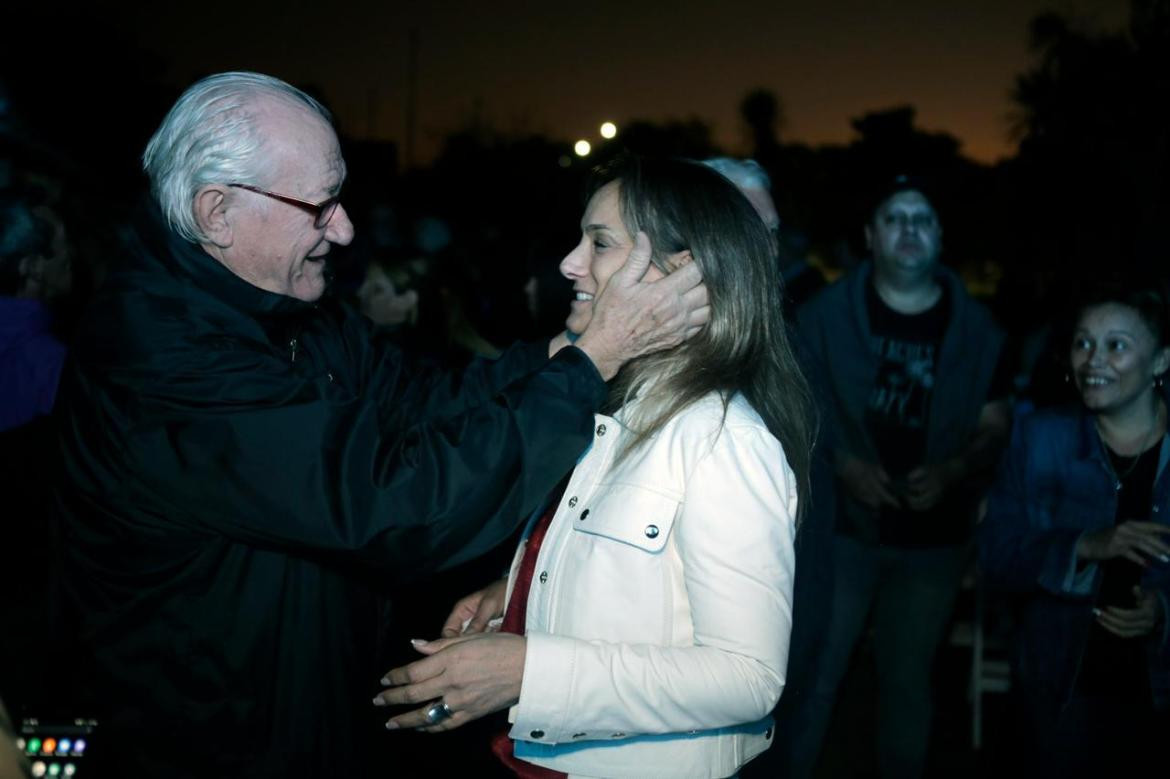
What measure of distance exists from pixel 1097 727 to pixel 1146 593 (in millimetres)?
483

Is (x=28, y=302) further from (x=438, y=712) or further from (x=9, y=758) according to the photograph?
(x=9, y=758)

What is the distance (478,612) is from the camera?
2.65 metres

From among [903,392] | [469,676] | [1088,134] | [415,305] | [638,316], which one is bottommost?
[469,676]

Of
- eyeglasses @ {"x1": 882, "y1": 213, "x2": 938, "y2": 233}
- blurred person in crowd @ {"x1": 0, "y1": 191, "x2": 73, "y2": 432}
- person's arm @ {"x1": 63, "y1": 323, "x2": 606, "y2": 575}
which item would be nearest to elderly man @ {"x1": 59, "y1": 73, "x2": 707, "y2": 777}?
person's arm @ {"x1": 63, "y1": 323, "x2": 606, "y2": 575}

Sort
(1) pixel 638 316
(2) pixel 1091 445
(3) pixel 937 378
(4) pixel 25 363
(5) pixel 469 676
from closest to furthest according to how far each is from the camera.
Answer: (5) pixel 469 676
(1) pixel 638 316
(2) pixel 1091 445
(4) pixel 25 363
(3) pixel 937 378

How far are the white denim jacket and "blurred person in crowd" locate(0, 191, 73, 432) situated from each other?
8.43 ft

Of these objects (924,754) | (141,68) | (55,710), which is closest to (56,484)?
(55,710)

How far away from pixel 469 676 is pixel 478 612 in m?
0.73

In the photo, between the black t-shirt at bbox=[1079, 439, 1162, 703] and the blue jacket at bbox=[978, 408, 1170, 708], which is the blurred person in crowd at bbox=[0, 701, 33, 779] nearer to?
the blue jacket at bbox=[978, 408, 1170, 708]

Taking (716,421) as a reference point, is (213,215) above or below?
above

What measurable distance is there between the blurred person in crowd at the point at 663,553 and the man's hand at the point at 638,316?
82 millimetres

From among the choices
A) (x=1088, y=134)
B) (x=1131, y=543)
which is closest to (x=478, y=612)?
(x=1131, y=543)

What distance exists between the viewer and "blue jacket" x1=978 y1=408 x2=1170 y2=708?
342cm

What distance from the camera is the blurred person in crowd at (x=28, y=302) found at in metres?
3.89
